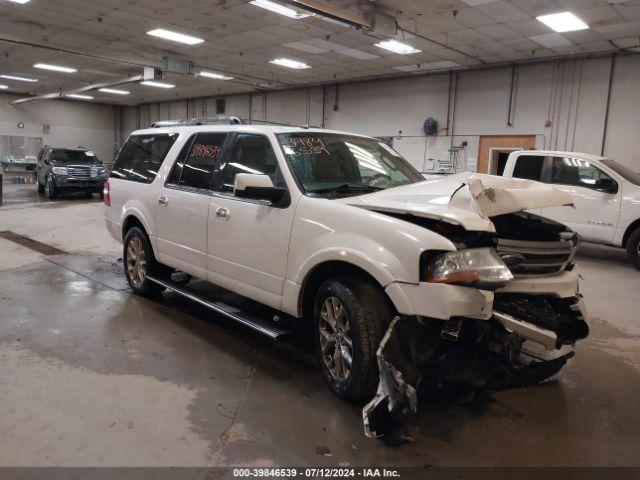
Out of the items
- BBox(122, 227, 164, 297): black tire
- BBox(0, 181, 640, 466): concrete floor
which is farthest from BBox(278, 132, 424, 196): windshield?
BBox(122, 227, 164, 297): black tire

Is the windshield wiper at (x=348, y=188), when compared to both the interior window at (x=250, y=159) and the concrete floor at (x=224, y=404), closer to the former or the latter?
the interior window at (x=250, y=159)

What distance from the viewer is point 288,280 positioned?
10.8 ft

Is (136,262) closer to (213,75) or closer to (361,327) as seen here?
(361,327)

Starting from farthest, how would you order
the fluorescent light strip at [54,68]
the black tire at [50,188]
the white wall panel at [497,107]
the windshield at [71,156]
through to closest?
the fluorescent light strip at [54,68] → the windshield at [71,156] → the black tire at [50,188] → the white wall panel at [497,107]

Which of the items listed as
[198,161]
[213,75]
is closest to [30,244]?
[198,161]

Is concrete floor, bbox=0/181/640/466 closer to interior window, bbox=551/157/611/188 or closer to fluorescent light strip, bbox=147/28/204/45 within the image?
interior window, bbox=551/157/611/188

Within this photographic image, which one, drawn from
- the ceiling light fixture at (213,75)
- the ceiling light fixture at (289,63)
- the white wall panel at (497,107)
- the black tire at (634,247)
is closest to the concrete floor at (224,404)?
the black tire at (634,247)

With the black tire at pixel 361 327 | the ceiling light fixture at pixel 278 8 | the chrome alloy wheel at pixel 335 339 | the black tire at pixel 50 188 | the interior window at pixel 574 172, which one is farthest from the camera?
the black tire at pixel 50 188

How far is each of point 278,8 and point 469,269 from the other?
26.2ft

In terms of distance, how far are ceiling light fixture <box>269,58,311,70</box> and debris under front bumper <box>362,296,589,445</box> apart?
40.0 ft

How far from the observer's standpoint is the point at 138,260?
16.8ft

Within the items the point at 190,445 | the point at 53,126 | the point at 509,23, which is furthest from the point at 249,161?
the point at 53,126

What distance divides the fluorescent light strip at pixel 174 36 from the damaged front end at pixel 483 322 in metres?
10.6

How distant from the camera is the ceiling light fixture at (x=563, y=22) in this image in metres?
8.74
